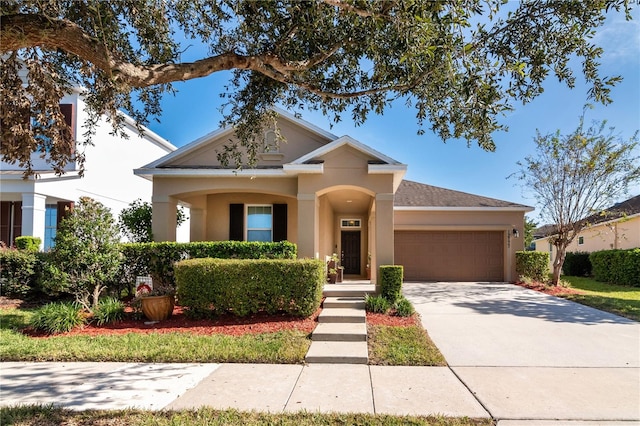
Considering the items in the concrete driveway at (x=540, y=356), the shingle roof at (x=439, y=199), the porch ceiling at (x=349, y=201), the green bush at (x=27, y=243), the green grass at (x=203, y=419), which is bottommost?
the concrete driveway at (x=540, y=356)

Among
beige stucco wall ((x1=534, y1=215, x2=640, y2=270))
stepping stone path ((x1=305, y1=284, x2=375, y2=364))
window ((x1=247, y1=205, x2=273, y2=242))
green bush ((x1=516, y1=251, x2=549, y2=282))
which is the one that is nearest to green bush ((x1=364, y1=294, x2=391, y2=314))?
stepping stone path ((x1=305, y1=284, x2=375, y2=364))

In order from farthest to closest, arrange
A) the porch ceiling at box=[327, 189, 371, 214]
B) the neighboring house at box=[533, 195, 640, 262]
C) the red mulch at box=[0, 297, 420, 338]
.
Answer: the neighboring house at box=[533, 195, 640, 262], the porch ceiling at box=[327, 189, 371, 214], the red mulch at box=[0, 297, 420, 338]

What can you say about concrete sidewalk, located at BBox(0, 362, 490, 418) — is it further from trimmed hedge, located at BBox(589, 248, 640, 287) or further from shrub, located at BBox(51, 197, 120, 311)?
trimmed hedge, located at BBox(589, 248, 640, 287)

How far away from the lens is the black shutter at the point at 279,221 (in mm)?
14195

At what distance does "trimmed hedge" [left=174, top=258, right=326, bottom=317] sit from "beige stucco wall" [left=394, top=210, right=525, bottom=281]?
33.2 ft

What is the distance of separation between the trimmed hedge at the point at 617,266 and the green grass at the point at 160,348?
666 inches

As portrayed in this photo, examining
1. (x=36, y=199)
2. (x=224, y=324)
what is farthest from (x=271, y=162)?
(x=36, y=199)

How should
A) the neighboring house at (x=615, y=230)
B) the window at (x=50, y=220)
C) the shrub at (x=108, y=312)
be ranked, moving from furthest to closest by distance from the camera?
1. the neighboring house at (x=615, y=230)
2. the window at (x=50, y=220)
3. the shrub at (x=108, y=312)

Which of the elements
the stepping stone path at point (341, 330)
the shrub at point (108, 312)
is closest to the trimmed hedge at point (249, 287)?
the stepping stone path at point (341, 330)

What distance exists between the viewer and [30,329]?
845 cm

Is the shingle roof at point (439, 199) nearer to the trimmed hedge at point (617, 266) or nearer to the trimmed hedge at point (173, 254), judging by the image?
the trimmed hedge at point (617, 266)

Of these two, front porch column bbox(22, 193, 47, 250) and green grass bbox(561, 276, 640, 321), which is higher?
front porch column bbox(22, 193, 47, 250)

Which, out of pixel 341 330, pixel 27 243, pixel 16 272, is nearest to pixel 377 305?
pixel 341 330

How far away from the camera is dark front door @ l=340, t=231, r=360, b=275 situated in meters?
18.6
